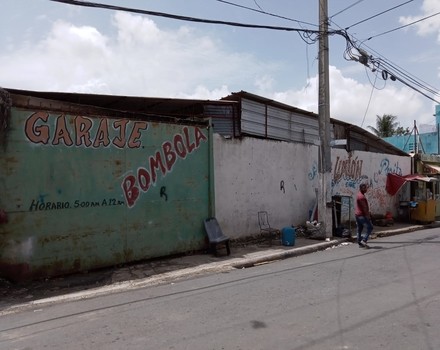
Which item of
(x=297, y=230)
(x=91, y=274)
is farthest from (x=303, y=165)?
(x=91, y=274)

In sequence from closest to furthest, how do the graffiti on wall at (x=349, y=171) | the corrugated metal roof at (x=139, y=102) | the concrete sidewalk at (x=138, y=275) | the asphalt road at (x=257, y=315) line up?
the asphalt road at (x=257, y=315), the concrete sidewalk at (x=138, y=275), the corrugated metal roof at (x=139, y=102), the graffiti on wall at (x=349, y=171)

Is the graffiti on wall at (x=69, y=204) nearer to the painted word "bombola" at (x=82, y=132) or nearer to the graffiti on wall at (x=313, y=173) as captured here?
the painted word "bombola" at (x=82, y=132)

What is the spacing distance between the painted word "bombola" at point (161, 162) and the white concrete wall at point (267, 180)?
1.14 meters

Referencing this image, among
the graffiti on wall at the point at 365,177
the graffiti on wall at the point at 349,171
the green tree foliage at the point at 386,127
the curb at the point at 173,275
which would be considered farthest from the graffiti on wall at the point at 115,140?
the green tree foliage at the point at 386,127

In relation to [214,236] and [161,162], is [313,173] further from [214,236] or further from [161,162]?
[161,162]

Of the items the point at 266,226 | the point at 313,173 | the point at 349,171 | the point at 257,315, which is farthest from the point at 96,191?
the point at 349,171

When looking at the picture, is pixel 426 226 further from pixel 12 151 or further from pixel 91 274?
pixel 12 151

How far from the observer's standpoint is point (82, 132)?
342 inches

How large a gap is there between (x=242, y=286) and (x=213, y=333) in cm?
247

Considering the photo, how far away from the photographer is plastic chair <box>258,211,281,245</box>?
42.5 ft

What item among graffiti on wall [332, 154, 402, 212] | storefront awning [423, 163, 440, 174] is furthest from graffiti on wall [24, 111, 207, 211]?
storefront awning [423, 163, 440, 174]

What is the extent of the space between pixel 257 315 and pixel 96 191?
4.76 meters

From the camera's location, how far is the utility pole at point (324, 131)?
13273mm

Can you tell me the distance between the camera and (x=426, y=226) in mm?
18000
